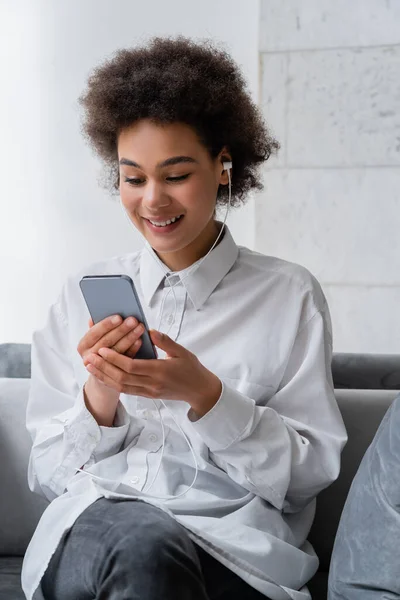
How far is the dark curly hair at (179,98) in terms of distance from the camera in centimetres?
159

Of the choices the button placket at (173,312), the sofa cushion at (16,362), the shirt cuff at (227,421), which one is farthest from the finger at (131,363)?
the sofa cushion at (16,362)

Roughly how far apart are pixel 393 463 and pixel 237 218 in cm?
196

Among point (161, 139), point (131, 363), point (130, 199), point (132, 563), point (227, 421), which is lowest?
point (132, 563)

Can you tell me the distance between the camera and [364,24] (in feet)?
9.85

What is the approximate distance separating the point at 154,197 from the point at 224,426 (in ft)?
1.31

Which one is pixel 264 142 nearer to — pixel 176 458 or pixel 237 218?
pixel 176 458

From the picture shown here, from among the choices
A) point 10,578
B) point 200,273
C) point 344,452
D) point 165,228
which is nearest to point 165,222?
point 165,228

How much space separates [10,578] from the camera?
1653mm

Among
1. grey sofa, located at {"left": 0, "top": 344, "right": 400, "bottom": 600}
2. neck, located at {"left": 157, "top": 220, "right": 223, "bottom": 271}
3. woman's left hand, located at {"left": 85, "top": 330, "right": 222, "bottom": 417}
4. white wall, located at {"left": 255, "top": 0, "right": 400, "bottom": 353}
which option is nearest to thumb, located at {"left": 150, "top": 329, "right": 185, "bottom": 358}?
woman's left hand, located at {"left": 85, "top": 330, "right": 222, "bottom": 417}

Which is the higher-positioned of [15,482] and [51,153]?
[51,153]

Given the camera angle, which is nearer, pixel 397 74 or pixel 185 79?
pixel 185 79

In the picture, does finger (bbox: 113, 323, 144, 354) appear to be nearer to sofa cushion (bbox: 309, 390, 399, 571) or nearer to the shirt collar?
the shirt collar

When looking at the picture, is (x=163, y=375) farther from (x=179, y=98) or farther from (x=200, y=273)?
(x=179, y=98)

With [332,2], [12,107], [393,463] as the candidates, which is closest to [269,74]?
[332,2]
